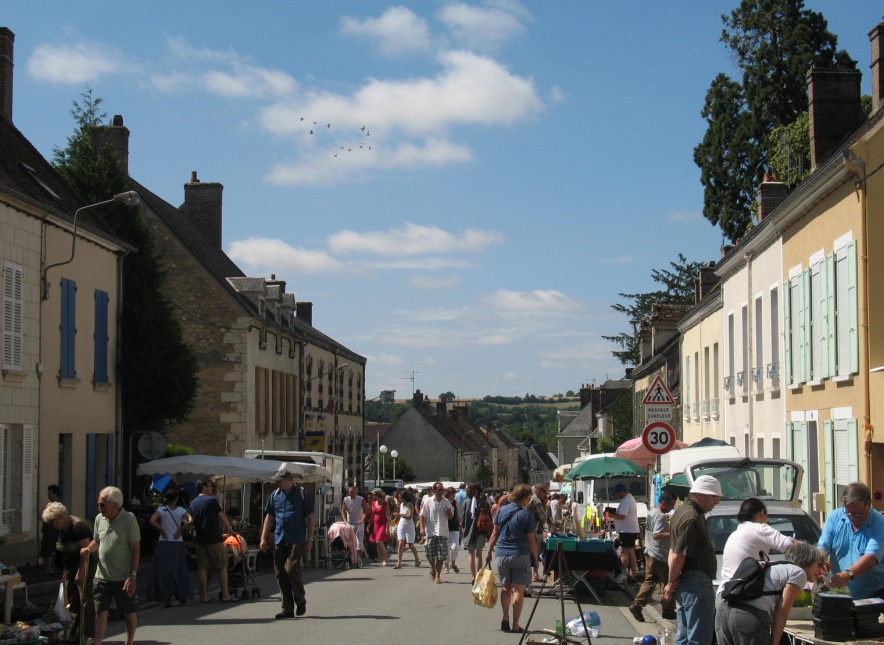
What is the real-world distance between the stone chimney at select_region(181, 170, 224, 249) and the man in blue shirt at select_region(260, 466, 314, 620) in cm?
3277

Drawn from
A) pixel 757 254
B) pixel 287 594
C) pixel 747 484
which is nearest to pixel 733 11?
pixel 757 254

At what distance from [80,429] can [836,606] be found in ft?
55.7

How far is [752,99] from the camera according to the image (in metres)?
39.6

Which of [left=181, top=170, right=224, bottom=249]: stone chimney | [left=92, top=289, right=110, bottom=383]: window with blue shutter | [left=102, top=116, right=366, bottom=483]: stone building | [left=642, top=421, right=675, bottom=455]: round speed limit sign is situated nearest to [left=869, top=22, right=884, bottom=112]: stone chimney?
[left=642, top=421, right=675, bottom=455]: round speed limit sign

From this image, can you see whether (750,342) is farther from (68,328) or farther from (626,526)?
(68,328)

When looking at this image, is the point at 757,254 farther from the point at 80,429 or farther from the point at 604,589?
the point at 80,429

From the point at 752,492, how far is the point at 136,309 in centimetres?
1536

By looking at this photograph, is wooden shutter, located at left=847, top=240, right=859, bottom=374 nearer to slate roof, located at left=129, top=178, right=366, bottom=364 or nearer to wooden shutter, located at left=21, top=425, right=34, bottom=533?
wooden shutter, located at left=21, top=425, right=34, bottom=533

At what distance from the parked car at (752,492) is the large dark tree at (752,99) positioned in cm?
2272

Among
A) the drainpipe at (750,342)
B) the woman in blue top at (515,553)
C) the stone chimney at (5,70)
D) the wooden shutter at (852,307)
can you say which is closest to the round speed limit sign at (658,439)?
the wooden shutter at (852,307)

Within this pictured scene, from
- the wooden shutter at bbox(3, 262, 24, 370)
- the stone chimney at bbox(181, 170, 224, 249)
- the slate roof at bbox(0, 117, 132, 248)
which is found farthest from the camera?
the stone chimney at bbox(181, 170, 224, 249)

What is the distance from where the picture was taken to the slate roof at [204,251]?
35.6 meters

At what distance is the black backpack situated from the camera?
24.8 ft

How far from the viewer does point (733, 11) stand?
40.8m
